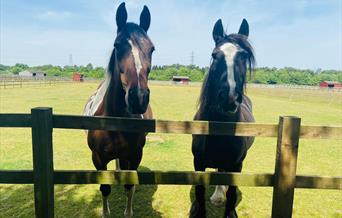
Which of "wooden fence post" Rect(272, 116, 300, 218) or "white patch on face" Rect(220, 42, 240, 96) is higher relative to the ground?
"white patch on face" Rect(220, 42, 240, 96)

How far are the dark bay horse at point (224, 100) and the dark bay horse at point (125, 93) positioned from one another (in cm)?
92

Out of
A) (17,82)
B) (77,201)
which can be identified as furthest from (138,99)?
(17,82)

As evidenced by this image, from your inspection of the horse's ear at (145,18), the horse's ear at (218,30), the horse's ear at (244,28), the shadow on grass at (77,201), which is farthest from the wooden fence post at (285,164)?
the shadow on grass at (77,201)

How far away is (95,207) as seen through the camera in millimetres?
4859

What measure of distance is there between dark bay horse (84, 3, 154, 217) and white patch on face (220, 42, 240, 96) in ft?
3.20

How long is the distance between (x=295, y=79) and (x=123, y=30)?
411 feet

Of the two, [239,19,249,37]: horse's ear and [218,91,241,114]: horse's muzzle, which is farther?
[239,19,249,37]: horse's ear

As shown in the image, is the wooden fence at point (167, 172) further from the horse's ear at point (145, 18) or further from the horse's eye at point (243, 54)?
the horse's ear at point (145, 18)

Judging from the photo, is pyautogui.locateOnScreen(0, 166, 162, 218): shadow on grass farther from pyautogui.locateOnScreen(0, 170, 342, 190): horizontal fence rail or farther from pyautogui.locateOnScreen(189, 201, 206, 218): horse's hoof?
pyautogui.locateOnScreen(0, 170, 342, 190): horizontal fence rail

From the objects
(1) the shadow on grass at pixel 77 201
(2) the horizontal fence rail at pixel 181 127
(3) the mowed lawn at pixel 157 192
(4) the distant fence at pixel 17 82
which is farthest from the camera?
(4) the distant fence at pixel 17 82

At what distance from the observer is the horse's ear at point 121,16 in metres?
3.50

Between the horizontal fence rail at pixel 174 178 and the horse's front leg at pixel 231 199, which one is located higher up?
the horizontal fence rail at pixel 174 178

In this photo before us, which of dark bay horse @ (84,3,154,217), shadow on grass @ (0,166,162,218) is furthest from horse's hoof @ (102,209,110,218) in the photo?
shadow on grass @ (0,166,162,218)

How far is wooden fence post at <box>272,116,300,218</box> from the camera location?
2.78m
